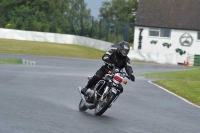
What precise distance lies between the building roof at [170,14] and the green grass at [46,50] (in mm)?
8498

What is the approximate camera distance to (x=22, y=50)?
48.0 metres

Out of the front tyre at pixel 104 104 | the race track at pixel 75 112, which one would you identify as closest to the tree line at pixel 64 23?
the race track at pixel 75 112

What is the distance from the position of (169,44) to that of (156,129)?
47.9 m

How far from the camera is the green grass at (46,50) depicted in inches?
1871

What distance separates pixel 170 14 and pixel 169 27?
1.81 meters

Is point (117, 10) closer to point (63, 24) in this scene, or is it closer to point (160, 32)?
point (63, 24)

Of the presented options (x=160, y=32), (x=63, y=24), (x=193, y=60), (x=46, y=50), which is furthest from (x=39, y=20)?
(x=193, y=60)

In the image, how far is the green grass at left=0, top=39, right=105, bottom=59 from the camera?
47531 millimetres

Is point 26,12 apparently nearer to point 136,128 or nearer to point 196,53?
point 196,53

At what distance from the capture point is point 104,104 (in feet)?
40.7

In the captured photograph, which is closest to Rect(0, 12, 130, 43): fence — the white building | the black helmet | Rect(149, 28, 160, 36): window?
the white building

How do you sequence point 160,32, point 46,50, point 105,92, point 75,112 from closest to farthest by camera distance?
point 105,92 → point 75,112 → point 46,50 → point 160,32

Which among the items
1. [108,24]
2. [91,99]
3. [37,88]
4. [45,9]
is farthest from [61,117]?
[45,9]

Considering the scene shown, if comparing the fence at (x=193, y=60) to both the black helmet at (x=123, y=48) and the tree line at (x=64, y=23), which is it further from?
the black helmet at (x=123, y=48)
